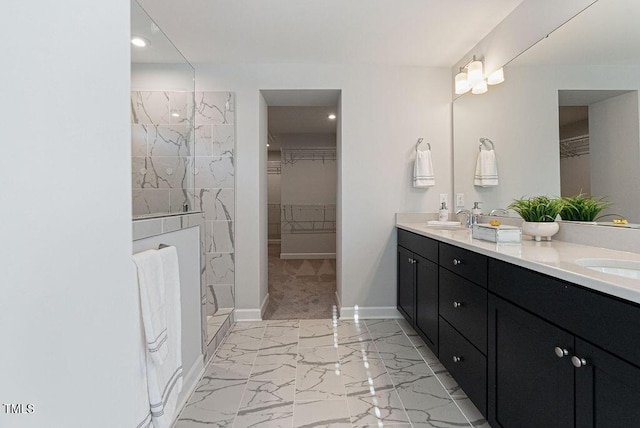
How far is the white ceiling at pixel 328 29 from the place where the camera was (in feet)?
6.99

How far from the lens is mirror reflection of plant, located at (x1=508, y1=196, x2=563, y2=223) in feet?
5.99

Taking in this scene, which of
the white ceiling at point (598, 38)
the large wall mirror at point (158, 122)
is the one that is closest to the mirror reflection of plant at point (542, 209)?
the white ceiling at point (598, 38)

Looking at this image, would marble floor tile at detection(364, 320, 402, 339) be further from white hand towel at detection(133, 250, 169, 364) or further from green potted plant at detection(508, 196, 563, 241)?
white hand towel at detection(133, 250, 169, 364)

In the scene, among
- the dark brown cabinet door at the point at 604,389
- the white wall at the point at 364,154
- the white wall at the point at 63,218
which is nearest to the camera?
the white wall at the point at 63,218

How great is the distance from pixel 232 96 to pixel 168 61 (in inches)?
40.5

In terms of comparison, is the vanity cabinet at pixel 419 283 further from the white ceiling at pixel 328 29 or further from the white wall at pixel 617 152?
the white ceiling at pixel 328 29

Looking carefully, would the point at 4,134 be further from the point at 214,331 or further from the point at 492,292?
the point at 214,331

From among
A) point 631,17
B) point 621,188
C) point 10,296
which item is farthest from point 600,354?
point 631,17

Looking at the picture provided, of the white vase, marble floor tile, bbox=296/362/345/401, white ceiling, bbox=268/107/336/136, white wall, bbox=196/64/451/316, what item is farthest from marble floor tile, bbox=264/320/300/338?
white ceiling, bbox=268/107/336/136

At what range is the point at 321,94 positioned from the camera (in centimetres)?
318

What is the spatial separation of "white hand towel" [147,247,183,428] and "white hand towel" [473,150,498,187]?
90.4 inches

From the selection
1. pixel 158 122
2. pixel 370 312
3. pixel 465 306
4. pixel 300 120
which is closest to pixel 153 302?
pixel 158 122

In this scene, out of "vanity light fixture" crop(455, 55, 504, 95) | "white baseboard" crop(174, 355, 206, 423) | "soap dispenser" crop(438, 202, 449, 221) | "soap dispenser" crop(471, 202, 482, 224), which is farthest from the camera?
"soap dispenser" crop(438, 202, 449, 221)

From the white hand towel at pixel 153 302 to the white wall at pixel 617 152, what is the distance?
1.98 metres
